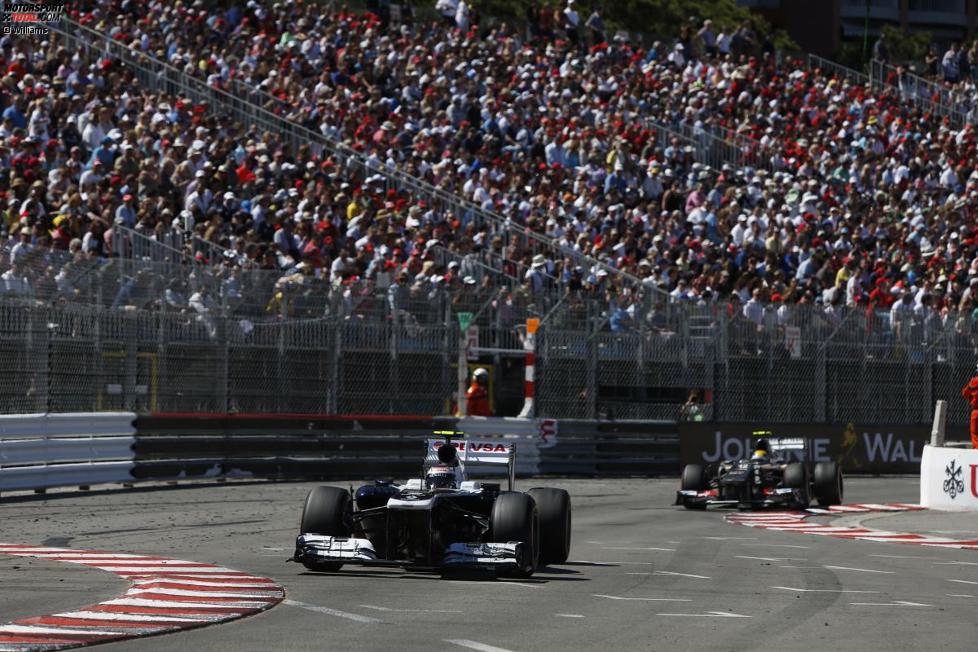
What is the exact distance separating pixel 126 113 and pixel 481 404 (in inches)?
294

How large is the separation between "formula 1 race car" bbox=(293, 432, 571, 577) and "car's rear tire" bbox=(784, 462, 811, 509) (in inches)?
→ 340

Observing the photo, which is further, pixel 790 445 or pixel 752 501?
pixel 790 445

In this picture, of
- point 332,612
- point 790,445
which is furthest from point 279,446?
point 332,612

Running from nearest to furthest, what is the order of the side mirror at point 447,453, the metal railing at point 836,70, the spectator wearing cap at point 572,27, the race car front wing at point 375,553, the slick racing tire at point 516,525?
the race car front wing at point 375,553, the slick racing tire at point 516,525, the side mirror at point 447,453, the spectator wearing cap at point 572,27, the metal railing at point 836,70

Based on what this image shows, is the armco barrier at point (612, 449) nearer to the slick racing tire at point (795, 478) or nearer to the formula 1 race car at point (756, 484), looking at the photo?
the formula 1 race car at point (756, 484)

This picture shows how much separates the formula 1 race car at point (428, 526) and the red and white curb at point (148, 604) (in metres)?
0.67

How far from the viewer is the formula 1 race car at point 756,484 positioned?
21.5 metres

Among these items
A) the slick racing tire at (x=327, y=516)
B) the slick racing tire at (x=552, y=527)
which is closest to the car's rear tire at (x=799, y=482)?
the slick racing tire at (x=552, y=527)

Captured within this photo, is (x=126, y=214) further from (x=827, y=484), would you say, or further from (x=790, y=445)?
(x=827, y=484)

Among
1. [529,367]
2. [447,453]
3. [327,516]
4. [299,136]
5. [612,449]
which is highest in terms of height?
[299,136]

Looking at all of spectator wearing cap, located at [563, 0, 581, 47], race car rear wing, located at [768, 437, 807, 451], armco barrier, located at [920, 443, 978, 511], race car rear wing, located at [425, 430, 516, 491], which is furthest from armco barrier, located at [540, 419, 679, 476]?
spectator wearing cap, located at [563, 0, 581, 47]

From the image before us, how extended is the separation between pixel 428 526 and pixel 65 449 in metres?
9.35

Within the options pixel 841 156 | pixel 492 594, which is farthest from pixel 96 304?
pixel 841 156

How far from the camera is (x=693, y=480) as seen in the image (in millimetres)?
21641
